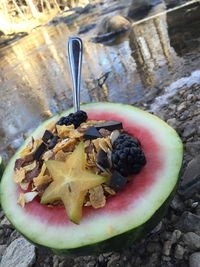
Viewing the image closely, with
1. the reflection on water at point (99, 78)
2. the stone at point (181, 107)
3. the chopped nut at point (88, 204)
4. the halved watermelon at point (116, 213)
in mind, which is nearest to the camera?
the halved watermelon at point (116, 213)

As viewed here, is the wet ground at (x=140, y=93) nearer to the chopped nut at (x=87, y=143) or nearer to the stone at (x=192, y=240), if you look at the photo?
the stone at (x=192, y=240)

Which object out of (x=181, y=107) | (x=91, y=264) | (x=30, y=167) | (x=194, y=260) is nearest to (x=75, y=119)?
(x=30, y=167)

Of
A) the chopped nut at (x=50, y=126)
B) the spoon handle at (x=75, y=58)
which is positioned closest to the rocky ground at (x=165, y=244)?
the chopped nut at (x=50, y=126)

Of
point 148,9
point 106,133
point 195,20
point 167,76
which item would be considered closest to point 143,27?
point 195,20

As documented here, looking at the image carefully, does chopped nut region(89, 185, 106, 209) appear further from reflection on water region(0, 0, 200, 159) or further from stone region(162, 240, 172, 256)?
reflection on water region(0, 0, 200, 159)

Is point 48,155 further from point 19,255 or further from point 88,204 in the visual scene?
point 19,255

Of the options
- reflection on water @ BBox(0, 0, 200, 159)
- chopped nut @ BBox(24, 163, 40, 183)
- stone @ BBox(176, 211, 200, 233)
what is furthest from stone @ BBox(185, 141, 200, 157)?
reflection on water @ BBox(0, 0, 200, 159)

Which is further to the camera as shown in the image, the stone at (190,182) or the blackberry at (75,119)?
the blackberry at (75,119)

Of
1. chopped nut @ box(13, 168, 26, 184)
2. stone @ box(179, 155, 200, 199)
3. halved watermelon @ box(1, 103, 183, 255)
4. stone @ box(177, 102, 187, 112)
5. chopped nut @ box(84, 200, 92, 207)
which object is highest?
chopped nut @ box(13, 168, 26, 184)
